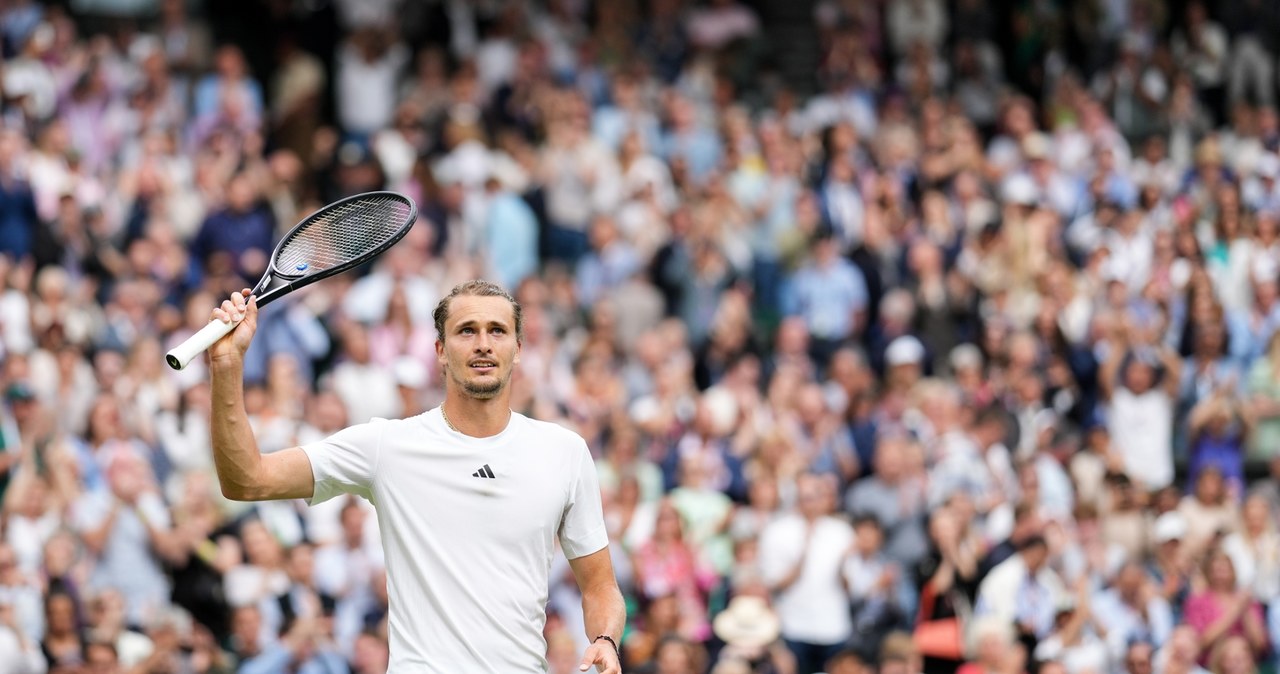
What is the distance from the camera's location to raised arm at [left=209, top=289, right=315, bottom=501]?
558 centimetres

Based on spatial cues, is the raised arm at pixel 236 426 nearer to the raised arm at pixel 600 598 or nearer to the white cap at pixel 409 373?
the raised arm at pixel 600 598

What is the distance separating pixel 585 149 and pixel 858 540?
17.1ft

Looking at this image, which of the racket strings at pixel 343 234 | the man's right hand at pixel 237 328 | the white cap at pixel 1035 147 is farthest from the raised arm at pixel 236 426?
the white cap at pixel 1035 147

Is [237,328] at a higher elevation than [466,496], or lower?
higher

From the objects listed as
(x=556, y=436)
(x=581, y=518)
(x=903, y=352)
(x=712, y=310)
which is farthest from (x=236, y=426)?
(x=712, y=310)

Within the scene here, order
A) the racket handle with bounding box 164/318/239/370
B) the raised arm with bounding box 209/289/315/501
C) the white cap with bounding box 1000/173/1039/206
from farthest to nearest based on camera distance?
the white cap with bounding box 1000/173/1039/206, the raised arm with bounding box 209/289/315/501, the racket handle with bounding box 164/318/239/370

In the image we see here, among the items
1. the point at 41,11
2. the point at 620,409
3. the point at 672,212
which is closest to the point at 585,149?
the point at 672,212

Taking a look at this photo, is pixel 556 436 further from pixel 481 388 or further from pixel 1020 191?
pixel 1020 191

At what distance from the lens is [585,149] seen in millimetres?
16938

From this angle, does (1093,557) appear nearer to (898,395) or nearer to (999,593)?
(999,593)

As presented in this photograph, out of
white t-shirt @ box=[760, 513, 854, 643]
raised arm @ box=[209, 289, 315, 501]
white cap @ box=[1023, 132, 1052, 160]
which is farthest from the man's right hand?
white cap @ box=[1023, 132, 1052, 160]

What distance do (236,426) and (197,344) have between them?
257 mm

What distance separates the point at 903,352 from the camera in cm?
1541

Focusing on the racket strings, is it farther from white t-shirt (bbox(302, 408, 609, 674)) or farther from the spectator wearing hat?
the spectator wearing hat
